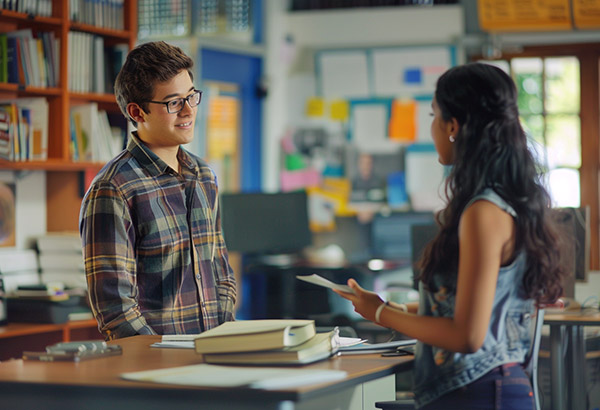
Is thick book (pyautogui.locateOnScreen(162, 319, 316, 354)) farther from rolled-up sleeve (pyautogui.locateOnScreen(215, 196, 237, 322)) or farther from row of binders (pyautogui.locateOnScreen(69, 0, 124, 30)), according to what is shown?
row of binders (pyautogui.locateOnScreen(69, 0, 124, 30))

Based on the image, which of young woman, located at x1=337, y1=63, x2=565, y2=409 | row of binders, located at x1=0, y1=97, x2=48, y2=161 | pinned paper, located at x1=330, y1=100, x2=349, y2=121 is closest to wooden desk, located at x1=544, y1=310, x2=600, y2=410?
young woman, located at x1=337, y1=63, x2=565, y2=409

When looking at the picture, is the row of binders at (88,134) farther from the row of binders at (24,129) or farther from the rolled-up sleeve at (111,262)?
the rolled-up sleeve at (111,262)

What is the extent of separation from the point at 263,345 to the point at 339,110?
14.5 feet

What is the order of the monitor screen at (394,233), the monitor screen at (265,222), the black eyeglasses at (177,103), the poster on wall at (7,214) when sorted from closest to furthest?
the black eyeglasses at (177,103), the poster on wall at (7,214), the monitor screen at (265,222), the monitor screen at (394,233)

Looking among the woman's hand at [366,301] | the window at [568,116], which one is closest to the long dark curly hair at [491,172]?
the woman's hand at [366,301]

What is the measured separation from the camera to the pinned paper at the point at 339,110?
5969mm

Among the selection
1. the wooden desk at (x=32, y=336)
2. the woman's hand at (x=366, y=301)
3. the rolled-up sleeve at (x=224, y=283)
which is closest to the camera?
the woman's hand at (x=366, y=301)

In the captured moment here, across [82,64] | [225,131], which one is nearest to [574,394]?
[82,64]

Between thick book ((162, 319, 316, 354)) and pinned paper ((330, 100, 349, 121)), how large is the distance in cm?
431

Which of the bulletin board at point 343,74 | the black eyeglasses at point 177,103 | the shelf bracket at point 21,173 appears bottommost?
the shelf bracket at point 21,173

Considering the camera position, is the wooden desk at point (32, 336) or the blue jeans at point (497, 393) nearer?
the blue jeans at point (497, 393)

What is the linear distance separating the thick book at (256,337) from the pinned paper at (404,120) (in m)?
4.25

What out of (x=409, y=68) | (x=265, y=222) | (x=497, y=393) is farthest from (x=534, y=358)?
(x=409, y=68)

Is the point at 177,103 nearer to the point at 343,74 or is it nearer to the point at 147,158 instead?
the point at 147,158
